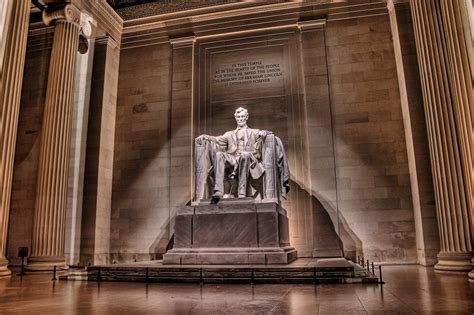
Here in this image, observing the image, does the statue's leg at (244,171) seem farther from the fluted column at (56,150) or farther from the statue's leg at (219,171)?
the fluted column at (56,150)

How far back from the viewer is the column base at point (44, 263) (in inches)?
300

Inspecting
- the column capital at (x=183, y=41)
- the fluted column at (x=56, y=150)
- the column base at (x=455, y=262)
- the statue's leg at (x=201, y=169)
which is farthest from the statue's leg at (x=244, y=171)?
the column capital at (x=183, y=41)

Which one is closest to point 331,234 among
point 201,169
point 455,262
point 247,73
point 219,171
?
point 455,262

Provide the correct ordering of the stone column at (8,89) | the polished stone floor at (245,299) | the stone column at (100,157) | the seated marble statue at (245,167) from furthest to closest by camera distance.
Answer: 1. the stone column at (100,157)
2. the seated marble statue at (245,167)
3. the stone column at (8,89)
4. the polished stone floor at (245,299)

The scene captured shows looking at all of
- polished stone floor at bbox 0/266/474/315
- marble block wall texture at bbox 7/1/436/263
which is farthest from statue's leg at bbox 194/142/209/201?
marble block wall texture at bbox 7/1/436/263

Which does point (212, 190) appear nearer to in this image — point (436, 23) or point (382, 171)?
point (382, 171)

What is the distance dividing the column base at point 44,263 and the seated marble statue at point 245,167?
3.26m

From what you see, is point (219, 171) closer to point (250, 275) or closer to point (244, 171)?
point (244, 171)

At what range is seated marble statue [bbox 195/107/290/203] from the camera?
6914 millimetres

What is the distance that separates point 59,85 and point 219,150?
13.2ft

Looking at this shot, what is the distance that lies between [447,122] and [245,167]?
3529 millimetres

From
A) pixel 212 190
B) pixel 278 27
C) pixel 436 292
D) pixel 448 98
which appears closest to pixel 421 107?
pixel 448 98

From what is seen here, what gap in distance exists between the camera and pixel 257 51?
10.2 m

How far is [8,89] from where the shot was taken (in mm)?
6824
